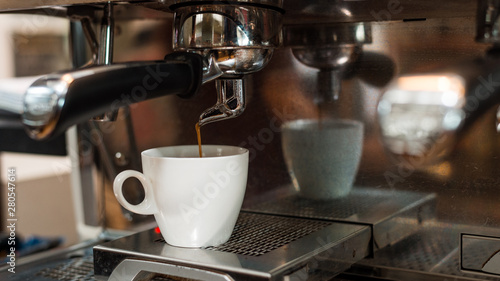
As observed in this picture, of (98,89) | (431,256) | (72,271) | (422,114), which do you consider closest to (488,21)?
(422,114)

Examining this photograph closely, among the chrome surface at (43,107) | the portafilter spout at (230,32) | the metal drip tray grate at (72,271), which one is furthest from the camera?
the metal drip tray grate at (72,271)

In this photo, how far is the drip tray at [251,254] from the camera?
37cm

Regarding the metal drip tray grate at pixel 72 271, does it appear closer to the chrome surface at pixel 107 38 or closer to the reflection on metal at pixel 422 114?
the chrome surface at pixel 107 38

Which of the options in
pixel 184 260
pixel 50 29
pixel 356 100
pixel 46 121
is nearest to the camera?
pixel 46 121

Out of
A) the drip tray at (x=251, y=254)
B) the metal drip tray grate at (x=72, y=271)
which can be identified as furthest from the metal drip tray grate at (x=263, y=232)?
the metal drip tray grate at (x=72, y=271)

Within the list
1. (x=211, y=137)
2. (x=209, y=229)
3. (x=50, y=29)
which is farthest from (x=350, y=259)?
(x=50, y=29)

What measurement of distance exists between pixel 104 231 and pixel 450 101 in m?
0.42

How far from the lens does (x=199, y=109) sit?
1.97 ft

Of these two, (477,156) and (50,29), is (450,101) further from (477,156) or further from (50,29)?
(50,29)

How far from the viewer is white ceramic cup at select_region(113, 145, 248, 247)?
41cm

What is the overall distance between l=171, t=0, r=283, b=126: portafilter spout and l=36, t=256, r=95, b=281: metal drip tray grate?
223 millimetres

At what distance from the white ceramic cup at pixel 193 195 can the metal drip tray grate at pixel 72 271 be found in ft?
0.37

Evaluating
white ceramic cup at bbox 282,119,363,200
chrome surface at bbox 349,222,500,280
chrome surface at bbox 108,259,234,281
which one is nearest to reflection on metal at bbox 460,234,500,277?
chrome surface at bbox 349,222,500,280

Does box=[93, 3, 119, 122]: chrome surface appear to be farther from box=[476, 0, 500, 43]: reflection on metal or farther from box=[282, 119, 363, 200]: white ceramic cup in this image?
box=[476, 0, 500, 43]: reflection on metal
